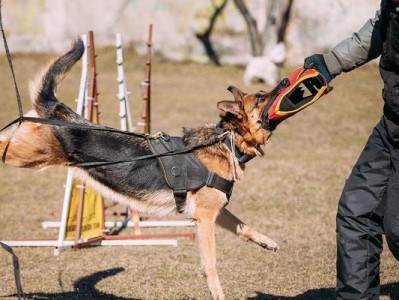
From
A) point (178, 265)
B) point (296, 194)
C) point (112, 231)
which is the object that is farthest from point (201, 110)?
point (178, 265)

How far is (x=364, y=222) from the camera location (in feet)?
15.0

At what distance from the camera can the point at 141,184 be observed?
536 centimetres

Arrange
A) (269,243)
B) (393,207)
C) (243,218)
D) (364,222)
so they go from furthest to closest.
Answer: (243,218), (269,243), (364,222), (393,207)

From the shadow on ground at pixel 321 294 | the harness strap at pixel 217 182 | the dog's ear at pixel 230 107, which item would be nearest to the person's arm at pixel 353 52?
the dog's ear at pixel 230 107

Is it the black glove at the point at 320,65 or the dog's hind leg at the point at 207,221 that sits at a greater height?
the black glove at the point at 320,65

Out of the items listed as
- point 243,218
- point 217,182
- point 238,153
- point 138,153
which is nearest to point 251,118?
point 238,153

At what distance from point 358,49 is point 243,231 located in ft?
6.09

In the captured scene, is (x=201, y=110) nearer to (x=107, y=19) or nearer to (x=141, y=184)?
(x=107, y=19)

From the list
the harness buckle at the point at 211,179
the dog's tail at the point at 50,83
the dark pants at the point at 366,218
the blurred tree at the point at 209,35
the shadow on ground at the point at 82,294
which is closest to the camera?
the dark pants at the point at 366,218

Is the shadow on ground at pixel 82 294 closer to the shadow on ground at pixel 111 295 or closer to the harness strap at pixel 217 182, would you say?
the shadow on ground at pixel 111 295

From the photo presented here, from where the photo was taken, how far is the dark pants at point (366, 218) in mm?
4492

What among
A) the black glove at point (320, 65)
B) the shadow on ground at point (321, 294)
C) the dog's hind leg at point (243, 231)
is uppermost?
the black glove at point (320, 65)

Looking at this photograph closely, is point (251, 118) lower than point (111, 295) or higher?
higher

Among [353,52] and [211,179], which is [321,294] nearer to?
[211,179]
